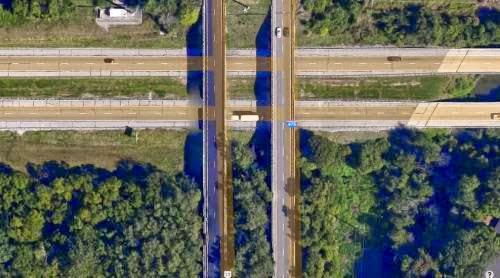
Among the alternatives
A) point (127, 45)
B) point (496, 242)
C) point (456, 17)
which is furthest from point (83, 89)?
point (496, 242)

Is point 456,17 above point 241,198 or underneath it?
above

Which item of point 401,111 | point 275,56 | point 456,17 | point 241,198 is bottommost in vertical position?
point 241,198

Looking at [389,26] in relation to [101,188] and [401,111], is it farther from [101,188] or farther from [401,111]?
[101,188]

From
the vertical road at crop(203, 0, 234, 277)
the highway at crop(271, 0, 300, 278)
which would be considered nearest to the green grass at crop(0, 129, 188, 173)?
the vertical road at crop(203, 0, 234, 277)

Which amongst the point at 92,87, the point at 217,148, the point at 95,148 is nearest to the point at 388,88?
the point at 217,148

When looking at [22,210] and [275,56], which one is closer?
[22,210]

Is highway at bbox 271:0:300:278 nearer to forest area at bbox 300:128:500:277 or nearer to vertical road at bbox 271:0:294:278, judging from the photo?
vertical road at bbox 271:0:294:278
